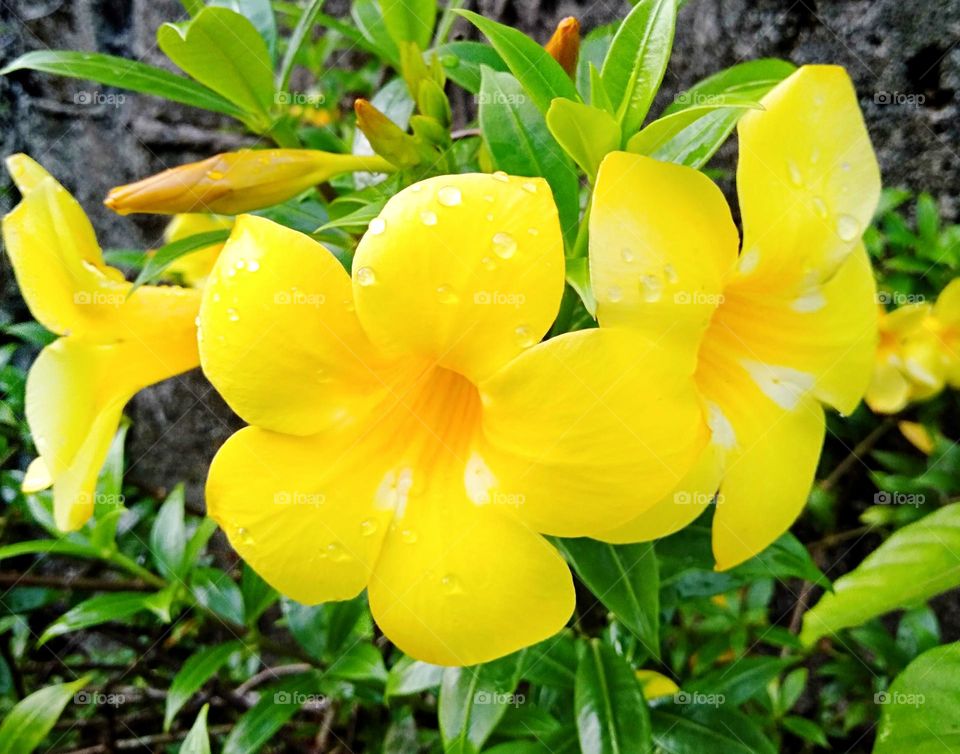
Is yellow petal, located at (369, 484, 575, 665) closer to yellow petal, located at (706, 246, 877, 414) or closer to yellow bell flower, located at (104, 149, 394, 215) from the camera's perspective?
yellow petal, located at (706, 246, 877, 414)

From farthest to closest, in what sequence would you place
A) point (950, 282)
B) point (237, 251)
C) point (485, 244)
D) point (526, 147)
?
point (950, 282) → point (526, 147) → point (237, 251) → point (485, 244)

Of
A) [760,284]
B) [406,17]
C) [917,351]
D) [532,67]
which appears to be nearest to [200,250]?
[406,17]

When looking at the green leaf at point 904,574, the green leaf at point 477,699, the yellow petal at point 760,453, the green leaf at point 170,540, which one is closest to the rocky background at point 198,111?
the green leaf at point 170,540

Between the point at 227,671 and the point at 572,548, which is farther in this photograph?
the point at 227,671

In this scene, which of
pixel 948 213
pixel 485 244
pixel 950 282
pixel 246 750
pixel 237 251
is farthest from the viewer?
pixel 948 213

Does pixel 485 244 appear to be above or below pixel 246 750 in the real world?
above

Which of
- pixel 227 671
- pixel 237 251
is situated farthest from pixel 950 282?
pixel 227 671

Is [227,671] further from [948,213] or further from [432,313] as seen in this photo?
[948,213]
